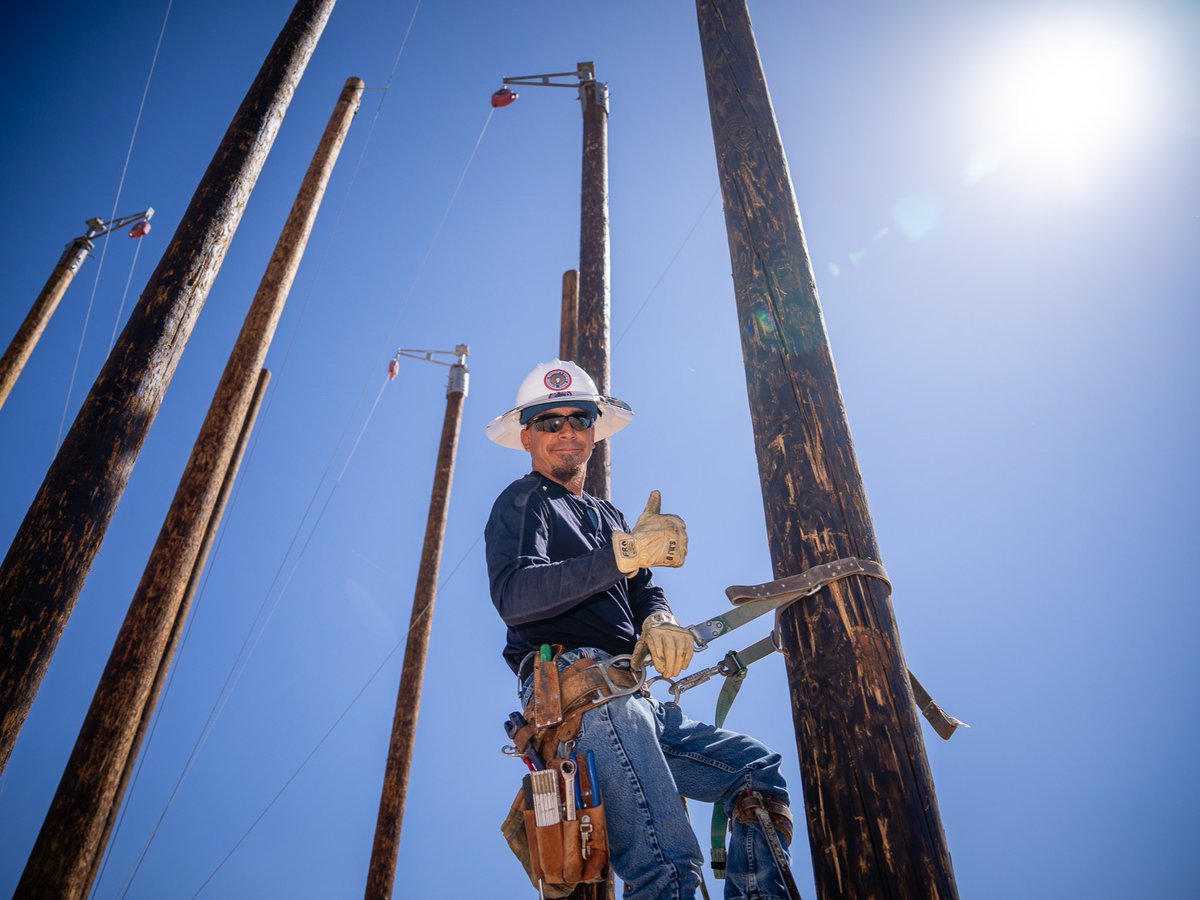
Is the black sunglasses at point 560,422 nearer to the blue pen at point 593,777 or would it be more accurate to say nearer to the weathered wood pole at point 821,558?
the weathered wood pole at point 821,558

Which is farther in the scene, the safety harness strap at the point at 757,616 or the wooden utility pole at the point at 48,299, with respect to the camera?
the wooden utility pole at the point at 48,299

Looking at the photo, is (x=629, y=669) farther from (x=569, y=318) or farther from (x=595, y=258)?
(x=569, y=318)

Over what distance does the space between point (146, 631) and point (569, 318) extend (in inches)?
181

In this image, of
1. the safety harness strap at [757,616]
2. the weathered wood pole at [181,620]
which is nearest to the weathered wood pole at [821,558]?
the safety harness strap at [757,616]

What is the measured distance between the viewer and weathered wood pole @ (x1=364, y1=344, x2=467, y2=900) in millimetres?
6594

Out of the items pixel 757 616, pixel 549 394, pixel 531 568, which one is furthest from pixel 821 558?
pixel 549 394

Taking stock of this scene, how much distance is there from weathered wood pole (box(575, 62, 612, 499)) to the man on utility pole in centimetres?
201

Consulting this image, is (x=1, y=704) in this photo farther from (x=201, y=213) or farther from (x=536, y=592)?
(x=201, y=213)

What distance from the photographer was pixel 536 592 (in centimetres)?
208

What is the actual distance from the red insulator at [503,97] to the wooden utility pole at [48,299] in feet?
25.6

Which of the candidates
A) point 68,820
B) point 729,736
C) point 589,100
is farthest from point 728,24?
point 68,820

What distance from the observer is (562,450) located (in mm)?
2781

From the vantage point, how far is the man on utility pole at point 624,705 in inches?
73.8

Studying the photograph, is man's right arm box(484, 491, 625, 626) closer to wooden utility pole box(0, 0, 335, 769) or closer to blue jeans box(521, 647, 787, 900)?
blue jeans box(521, 647, 787, 900)
